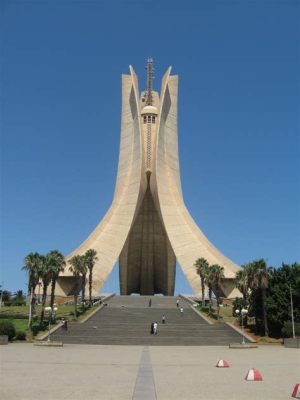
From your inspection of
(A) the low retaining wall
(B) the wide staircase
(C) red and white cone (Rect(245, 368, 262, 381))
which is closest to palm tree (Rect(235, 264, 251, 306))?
(B) the wide staircase

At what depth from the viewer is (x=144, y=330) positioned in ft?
84.5

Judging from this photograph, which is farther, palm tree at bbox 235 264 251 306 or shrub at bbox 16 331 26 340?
palm tree at bbox 235 264 251 306

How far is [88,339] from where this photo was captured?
76.6ft

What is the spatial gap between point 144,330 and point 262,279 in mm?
6760

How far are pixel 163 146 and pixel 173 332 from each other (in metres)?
26.4

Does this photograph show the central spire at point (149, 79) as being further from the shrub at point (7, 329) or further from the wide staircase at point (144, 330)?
the shrub at point (7, 329)

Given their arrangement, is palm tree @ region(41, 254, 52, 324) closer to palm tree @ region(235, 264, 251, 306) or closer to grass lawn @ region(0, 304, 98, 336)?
grass lawn @ region(0, 304, 98, 336)

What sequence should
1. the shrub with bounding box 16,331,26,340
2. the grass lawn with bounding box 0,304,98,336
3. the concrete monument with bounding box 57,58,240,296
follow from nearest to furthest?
the shrub with bounding box 16,331,26,340 < the grass lawn with bounding box 0,304,98,336 < the concrete monument with bounding box 57,58,240,296

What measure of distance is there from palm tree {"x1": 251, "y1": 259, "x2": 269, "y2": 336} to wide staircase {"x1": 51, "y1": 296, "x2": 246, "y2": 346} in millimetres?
1907

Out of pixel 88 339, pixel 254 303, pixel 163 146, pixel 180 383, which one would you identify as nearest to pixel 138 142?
pixel 163 146

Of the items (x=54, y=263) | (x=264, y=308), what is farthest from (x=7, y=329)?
(x=264, y=308)

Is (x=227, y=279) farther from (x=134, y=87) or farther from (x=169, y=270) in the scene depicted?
(x=134, y=87)

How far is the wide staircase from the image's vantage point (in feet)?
76.5

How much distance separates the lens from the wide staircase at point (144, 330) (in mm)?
23328
